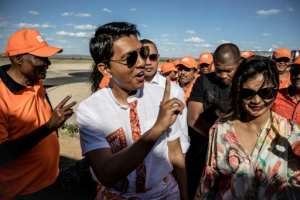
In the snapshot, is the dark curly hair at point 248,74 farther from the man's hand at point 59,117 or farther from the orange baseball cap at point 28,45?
the orange baseball cap at point 28,45

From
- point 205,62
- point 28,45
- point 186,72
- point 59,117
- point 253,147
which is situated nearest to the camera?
point 253,147

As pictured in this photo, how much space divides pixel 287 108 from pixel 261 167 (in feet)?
6.02

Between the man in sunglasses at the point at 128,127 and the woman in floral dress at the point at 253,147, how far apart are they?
0.28m

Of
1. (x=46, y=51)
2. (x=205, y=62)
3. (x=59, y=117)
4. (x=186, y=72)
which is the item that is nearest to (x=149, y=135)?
(x=59, y=117)

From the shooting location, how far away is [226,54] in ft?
12.6

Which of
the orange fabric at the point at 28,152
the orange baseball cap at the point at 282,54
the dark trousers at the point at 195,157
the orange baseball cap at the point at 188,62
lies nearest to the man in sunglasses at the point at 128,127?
the orange fabric at the point at 28,152

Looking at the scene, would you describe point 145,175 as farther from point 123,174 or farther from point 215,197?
point 215,197

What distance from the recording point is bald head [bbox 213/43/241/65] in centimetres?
383

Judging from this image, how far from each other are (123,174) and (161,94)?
601 millimetres

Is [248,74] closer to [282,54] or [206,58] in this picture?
[282,54]

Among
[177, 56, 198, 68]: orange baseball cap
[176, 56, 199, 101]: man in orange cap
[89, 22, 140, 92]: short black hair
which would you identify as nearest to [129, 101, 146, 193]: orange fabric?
[89, 22, 140, 92]: short black hair

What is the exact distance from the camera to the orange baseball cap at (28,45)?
129 inches

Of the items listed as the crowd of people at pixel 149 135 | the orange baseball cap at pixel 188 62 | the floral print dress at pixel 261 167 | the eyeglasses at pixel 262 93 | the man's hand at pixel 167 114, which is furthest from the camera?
the orange baseball cap at pixel 188 62

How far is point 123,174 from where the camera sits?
1.84m
